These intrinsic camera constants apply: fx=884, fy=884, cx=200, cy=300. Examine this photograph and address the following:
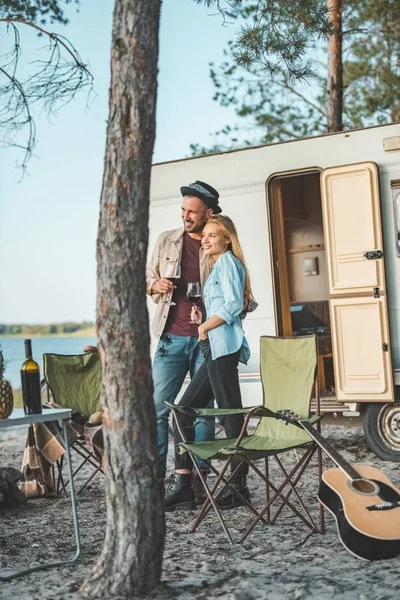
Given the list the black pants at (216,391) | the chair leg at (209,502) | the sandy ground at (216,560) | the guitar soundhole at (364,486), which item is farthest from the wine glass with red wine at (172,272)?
the guitar soundhole at (364,486)

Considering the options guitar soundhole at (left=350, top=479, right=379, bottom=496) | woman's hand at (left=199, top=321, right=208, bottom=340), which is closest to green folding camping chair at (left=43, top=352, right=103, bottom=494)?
woman's hand at (left=199, top=321, right=208, bottom=340)

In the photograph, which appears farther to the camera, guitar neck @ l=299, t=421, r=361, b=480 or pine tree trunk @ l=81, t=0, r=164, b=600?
guitar neck @ l=299, t=421, r=361, b=480

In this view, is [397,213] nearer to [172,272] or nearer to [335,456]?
[172,272]

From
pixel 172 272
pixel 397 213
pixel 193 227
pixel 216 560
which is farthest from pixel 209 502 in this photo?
pixel 397 213

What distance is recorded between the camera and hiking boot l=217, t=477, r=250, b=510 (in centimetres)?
436

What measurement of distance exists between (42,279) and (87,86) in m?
32.5

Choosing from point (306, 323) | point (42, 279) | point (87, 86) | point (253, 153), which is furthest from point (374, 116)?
point (42, 279)

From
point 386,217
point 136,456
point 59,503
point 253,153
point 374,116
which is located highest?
point 374,116

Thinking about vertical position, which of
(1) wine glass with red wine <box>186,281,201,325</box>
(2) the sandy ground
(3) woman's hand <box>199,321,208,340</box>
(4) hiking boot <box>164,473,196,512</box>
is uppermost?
(1) wine glass with red wine <box>186,281,201,325</box>

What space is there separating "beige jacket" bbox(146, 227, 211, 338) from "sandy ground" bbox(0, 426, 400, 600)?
998mm

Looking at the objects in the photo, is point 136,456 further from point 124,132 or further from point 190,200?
point 190,200

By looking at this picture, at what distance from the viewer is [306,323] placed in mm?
7617

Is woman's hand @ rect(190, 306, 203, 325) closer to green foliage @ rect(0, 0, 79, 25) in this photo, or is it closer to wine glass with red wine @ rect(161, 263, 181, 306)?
wine glass with red wine @ rect(161, 263, 181, 306)

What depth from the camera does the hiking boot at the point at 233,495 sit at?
436 centimetres
